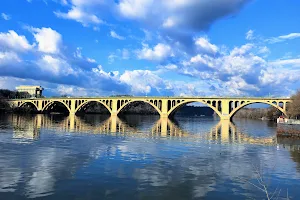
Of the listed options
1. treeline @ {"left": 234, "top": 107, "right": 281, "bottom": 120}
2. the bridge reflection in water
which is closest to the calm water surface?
the bridge reflection in water

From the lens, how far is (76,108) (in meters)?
139

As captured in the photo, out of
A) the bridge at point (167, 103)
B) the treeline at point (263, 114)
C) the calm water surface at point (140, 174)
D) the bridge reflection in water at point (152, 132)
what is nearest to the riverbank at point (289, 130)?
the bridge reflection in water at point (152, 132)

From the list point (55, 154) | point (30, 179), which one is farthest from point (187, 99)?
point (30, 179)

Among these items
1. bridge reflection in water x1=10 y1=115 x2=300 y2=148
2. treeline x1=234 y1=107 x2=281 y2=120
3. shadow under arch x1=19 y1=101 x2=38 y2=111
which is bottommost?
bridge reflection in water x1=10 y1=115 x2=300 y2=148

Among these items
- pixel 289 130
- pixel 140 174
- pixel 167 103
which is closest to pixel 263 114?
pixel 167 103

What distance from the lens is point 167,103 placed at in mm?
115500

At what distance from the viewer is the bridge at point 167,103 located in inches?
3856

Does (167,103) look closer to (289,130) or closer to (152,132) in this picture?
(152,132)

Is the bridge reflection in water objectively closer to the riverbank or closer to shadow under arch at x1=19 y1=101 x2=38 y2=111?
the riverbank

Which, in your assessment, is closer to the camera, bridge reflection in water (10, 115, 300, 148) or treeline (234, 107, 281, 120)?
bridge reflection in water (10, 115, 300, 148)

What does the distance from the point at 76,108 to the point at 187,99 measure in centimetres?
5621

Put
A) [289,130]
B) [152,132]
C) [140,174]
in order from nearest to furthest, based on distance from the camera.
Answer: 1. [140,174]
2. [289,130]
3. [152,132]

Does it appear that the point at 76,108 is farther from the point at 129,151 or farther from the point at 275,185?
the point at 275,185

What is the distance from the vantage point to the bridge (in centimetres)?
9794
